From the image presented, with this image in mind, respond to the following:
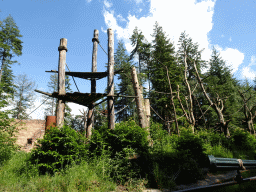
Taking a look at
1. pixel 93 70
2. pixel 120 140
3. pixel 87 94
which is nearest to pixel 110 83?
pixel 87 94

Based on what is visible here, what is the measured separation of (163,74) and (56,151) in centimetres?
1455

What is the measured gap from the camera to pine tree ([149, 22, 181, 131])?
1734cm

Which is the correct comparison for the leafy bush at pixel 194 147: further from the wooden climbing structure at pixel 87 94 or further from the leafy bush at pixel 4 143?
the leafy bush at pixel 4 143

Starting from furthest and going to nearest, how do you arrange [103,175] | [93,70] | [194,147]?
[93,70]
[194,147]
[103,175]

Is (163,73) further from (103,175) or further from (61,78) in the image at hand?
(103,175)

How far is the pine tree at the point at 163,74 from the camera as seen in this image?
683 inches

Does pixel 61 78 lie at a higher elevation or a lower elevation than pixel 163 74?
lower

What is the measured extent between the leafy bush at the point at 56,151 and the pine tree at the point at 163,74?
1220 centimetres

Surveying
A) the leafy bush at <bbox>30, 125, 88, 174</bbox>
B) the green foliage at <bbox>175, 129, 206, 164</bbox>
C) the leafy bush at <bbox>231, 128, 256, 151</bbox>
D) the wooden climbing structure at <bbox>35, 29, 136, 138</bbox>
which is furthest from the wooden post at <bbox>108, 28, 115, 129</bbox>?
the leafy bush at <bbox>231, 128, 256, 151</bbox>

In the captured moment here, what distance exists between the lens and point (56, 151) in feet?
15.6

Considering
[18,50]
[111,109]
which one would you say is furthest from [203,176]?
[18,50]

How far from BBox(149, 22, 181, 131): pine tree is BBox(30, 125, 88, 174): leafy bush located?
40.0 feet

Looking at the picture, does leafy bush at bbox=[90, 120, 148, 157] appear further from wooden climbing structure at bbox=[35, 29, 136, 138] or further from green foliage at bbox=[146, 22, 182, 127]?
green foliage at bbox=[146, 22, 182, 127]

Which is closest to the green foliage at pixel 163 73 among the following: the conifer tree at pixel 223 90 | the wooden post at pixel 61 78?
the conifer tree at pixel 223 90
